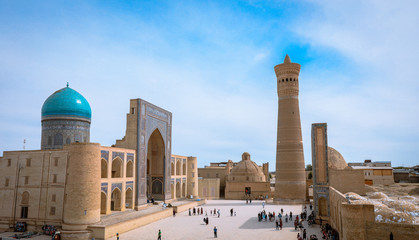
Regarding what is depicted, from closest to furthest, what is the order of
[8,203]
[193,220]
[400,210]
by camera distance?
[400,210] → [8,203] → [193,220]

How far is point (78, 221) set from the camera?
57.0ft

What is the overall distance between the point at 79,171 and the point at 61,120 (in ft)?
29.7

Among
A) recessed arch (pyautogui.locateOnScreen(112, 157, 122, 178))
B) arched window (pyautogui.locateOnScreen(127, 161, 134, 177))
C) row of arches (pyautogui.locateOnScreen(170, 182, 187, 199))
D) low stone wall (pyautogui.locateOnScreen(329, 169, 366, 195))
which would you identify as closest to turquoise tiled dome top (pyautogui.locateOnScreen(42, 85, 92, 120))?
recessed arch (pyautogui.locateOnScreen(112, 157, 122, 178))

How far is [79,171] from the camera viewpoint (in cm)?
1786

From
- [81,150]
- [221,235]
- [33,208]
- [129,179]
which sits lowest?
[221,235]

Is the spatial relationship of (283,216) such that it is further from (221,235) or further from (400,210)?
(400,210)

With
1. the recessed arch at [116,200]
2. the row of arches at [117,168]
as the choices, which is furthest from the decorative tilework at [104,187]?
the recessed arch at [116,200]

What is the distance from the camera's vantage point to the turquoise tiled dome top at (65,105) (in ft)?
82.8

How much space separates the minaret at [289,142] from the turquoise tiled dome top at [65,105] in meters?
19.5

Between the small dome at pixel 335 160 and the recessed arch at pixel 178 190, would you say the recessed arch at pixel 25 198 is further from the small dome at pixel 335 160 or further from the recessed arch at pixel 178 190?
the small dome at pixel 335 160

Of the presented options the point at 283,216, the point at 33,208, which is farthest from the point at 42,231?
the point at 283,216

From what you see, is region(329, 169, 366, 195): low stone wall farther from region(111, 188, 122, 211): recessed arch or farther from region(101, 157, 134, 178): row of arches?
region(111, 188, 122, 211): recessed arch

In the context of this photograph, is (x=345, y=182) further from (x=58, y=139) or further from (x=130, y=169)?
(x=58, y=139)

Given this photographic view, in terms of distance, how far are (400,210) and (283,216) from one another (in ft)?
38.9
